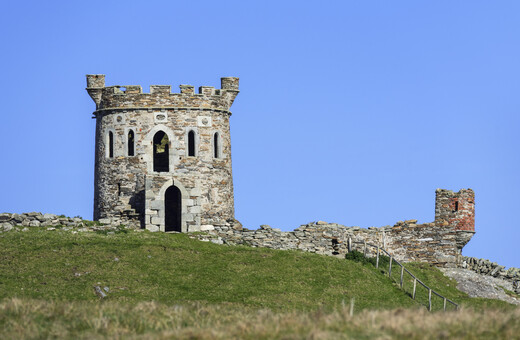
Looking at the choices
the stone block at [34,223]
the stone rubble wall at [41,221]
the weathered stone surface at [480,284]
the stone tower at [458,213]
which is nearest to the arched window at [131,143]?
the stone rubble wall at [41,221]

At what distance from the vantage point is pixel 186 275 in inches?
1411

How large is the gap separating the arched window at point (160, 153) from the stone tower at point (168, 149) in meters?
2.64

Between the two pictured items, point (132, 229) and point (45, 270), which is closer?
point (45, 270)

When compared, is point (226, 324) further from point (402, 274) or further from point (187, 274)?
point (402, 274)

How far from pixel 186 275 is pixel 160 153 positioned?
15.3 m

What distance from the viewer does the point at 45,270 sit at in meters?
34.6

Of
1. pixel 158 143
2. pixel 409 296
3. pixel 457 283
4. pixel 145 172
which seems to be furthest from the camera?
pixel 158 143

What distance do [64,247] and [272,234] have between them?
435 inches

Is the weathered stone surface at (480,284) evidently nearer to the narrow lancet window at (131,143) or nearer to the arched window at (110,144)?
the narrow lancet window at (131,143)

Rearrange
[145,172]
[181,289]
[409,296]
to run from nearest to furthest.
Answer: [181,289] → [409,296] → [145,172]

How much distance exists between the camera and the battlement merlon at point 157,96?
46.5 m

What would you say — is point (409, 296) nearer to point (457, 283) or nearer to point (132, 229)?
point (457, 283)

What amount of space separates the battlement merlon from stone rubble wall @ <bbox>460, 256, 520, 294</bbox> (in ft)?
48.2

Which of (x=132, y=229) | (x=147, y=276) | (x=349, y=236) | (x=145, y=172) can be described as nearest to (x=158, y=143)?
(x=145, y=172)
